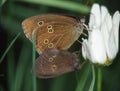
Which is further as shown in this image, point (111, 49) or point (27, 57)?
point (27, 57)

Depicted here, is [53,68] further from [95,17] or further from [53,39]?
[95,17]

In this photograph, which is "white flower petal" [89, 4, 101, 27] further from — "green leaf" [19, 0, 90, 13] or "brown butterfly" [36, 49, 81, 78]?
"green leaf" [19, 0, 90, 13]

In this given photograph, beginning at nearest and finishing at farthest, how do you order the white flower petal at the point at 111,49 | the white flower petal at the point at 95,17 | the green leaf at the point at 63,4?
the white flower petal at the point at 111,49 → the white flower petal at the point at 95,17 → the green leaf at the point at 63,4

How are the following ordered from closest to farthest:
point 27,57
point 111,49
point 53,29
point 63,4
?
point 111,49, point 53,29, point 63,4, point 27,57

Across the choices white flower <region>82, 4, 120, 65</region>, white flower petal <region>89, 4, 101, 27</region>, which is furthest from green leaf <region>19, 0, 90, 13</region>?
white flower <region>82, 4, 120, 65</region>

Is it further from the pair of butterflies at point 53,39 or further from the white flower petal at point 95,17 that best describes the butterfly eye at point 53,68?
the white flower petal at point 95,17

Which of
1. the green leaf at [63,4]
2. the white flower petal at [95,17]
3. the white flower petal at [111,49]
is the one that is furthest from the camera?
the green leaf at [63,4]

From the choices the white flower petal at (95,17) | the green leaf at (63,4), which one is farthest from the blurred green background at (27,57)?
the white flower petal at (95,17)

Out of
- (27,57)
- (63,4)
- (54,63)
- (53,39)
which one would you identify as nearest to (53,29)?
(53,39)
